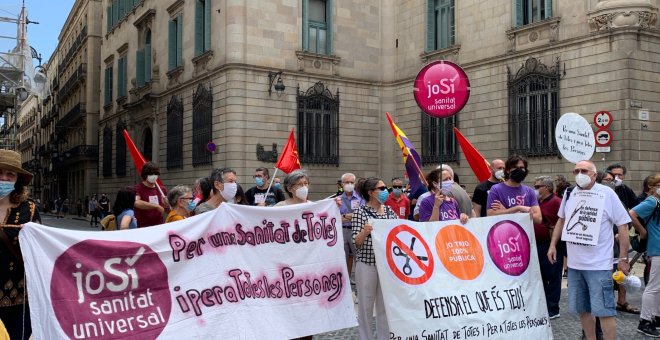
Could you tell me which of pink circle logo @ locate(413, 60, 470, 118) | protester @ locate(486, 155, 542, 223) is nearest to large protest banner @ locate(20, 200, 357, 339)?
protester @ locate(486, 155, 542, 223)

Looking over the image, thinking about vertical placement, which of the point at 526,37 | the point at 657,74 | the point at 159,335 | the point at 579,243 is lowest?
the point at 159,335

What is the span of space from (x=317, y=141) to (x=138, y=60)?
44.3 feet

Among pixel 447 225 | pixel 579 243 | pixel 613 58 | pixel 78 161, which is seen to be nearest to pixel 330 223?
pixel 447 225

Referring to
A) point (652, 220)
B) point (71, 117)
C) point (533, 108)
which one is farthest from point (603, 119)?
point (71, 117)

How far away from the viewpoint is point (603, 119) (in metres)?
16.4

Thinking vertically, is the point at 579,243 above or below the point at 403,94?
below

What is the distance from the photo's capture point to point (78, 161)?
160 feet

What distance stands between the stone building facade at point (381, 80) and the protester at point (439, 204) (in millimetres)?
11225

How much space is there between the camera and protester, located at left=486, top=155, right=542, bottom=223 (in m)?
7.25

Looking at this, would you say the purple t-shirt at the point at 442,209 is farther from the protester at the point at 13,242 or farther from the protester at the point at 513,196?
the protester at the point at 13,242

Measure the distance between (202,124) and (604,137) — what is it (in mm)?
14554

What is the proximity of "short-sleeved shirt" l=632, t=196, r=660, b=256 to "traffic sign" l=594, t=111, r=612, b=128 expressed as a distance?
384 inches

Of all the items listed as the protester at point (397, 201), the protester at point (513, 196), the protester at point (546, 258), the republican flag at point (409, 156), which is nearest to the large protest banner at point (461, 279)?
the protester at point (513, 196)

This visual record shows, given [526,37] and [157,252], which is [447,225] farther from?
[526,37]
